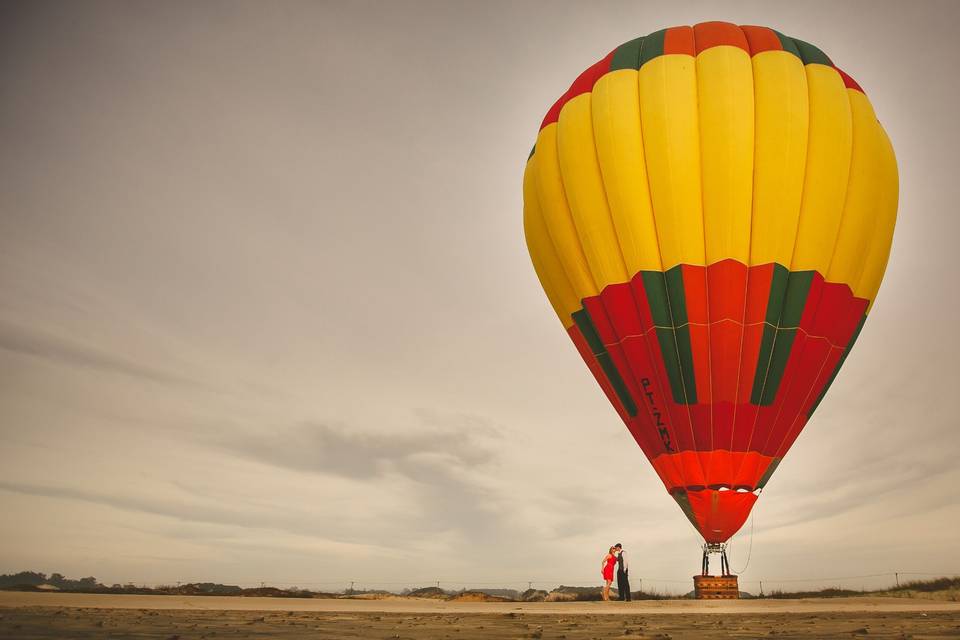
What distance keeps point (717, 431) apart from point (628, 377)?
2396mm

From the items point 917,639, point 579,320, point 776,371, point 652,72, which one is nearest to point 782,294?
point 776,371

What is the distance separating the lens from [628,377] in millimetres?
17047

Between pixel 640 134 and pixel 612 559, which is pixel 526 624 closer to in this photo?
pixel 612 559

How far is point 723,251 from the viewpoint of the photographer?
16.1 metres

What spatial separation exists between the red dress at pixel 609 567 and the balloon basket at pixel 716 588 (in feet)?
6.77

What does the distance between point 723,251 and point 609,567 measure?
8.01 m

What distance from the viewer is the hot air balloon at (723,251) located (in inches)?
629

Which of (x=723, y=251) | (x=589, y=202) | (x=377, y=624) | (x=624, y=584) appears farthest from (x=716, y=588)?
(x=377, y=624)

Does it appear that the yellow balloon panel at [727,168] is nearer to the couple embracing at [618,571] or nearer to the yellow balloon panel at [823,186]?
the yellow balloon panel at [823,186]

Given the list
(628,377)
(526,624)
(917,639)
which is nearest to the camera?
(917,639)

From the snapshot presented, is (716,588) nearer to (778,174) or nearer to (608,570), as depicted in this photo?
(608,570)

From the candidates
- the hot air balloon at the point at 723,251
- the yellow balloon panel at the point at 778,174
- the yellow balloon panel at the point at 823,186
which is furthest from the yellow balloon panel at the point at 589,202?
the yellow balloon panel at the point at 823,186

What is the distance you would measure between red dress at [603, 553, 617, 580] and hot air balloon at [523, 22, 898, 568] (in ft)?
8.10

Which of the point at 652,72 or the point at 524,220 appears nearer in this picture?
the point at 652,72
